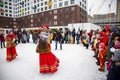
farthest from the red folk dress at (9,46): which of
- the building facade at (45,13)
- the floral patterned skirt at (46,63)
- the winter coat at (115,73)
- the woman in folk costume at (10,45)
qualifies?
the building facade at (45,13)

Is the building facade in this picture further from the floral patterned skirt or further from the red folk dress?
the floral patterned skirt

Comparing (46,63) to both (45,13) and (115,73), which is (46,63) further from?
(45,13)

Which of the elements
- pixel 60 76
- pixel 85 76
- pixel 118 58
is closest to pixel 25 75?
pixel 60 76

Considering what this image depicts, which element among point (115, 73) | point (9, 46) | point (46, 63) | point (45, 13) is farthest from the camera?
point (45, 13)

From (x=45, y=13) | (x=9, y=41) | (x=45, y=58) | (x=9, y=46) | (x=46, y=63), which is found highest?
(x=45, y=13)

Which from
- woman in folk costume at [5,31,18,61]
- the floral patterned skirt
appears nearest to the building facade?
woman in folk costume at [5,31,18,61]

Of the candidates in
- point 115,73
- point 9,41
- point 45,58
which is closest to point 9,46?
point 9,41

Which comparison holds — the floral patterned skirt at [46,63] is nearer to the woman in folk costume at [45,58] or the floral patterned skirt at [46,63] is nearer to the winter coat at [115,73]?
the woman in folk costume at [45,58]

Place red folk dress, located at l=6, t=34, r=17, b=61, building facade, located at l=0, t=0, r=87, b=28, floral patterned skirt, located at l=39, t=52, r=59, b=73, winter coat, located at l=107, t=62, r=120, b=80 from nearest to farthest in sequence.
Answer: winter coat, located at l=107, t=62, r=120, b=80
floral patterned skirt, located at l=39, t=52, r=59, b=73
red folk dress, located at l=6, t=34, r=17, b=61
building facade, located at l=0, t=0, r=87, b=28

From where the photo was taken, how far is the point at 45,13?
4988 cm

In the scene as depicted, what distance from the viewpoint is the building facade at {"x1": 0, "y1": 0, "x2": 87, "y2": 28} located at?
41728 millimetres

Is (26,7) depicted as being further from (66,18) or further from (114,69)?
(114,69)

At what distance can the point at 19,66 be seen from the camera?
23.5 feet

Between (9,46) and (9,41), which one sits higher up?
Result: (9,41)
